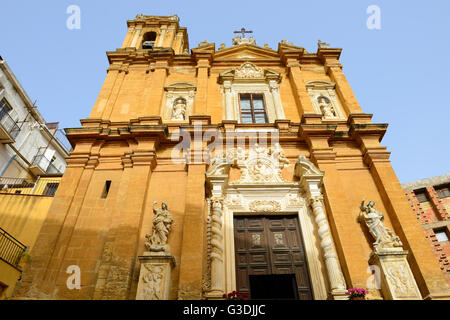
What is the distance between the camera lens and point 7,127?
19344 mm

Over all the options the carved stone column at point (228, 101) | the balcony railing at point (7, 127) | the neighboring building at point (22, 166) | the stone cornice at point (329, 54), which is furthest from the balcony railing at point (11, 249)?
the stone cornice at point (329, 54)

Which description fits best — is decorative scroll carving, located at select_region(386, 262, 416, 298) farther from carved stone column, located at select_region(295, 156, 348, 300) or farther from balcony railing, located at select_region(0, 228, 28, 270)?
balcony railing, located at select_region(0, 228, 28, 270)

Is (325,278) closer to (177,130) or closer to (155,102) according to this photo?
(177,130)

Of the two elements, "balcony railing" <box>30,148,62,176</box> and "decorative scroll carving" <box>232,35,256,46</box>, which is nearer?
"decorative scroll carving" <box>232,35,256,46</box>

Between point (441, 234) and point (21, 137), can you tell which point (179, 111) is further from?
point (441, 234)

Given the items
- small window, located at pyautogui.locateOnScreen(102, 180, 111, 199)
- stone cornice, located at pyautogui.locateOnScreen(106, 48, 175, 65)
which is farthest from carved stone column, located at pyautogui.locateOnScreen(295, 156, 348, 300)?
stone cornice, located at pyautogui.locateOnScreen(106, 48, 175, 65)

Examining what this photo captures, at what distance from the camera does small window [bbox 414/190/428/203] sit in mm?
21484

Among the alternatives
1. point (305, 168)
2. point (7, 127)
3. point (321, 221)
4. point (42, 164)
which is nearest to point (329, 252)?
point (321, 221)

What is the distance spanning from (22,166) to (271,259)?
18.8m

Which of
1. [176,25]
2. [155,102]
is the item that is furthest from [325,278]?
[176,25]

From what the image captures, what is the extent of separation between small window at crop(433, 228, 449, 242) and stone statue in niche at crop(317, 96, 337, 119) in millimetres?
13852

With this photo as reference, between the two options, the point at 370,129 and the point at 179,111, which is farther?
the point at 179,111

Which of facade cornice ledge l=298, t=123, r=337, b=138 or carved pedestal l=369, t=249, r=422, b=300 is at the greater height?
facade cornice ledge l=298, t=123, r=337, b=138

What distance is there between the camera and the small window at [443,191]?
831 inches
